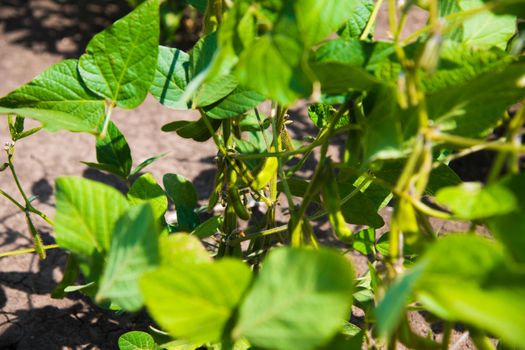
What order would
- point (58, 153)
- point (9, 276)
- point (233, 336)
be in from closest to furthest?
point (233, 336) < point (9, 276) < point (58, 153)

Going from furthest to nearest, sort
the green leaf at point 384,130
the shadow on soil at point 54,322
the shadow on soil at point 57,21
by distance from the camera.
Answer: the shadow on soil at point 57,21 → the shadow on soil at point 54,322 → the green leaf at point 384,130

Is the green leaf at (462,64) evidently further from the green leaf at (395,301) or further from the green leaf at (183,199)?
the green leaf at (183,199)

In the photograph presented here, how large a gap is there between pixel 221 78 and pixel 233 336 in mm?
403

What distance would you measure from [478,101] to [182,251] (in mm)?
299

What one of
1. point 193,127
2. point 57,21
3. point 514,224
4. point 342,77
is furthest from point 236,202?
point 57,21

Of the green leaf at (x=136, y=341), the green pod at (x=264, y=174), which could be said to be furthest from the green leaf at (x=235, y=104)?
the green leaf at (x=136, y=341)

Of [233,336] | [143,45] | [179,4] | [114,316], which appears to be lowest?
[114,316]

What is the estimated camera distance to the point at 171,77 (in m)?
0.74

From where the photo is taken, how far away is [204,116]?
749mm

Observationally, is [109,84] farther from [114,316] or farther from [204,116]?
[114,316]

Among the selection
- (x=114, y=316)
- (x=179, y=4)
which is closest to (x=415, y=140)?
(x=114, y=316)

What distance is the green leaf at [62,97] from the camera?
0.63 m

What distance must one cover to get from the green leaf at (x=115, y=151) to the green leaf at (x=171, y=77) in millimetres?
159

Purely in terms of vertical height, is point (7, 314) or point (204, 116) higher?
point (204, 116)
